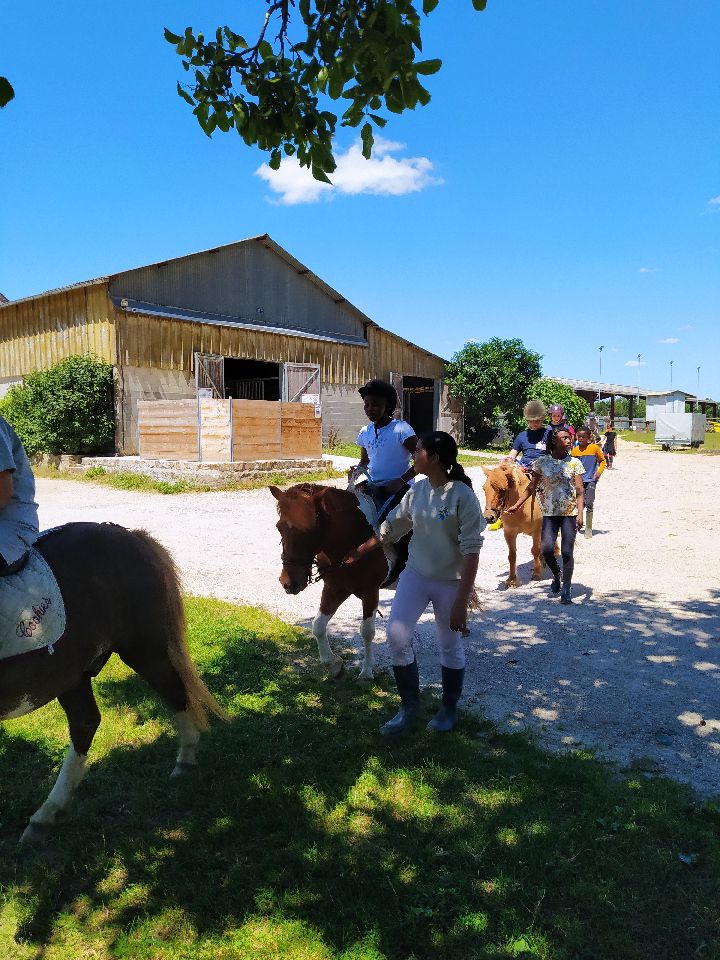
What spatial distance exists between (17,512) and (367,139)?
9.24 feet

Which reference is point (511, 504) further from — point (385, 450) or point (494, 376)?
point (494, 376)

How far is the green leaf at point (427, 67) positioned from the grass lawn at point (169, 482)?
441 inches

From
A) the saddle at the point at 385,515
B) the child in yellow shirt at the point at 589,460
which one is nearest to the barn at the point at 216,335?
the child in yellow shirt at the point at 589,460

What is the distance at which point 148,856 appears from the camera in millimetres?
2816

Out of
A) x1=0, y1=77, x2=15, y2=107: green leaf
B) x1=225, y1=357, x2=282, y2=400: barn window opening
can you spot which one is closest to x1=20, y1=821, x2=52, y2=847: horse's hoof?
x1=0, y1=77, x2=15, y2=107: green leaf

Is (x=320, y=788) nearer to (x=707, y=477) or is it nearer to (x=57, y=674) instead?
(x=57, y=674)

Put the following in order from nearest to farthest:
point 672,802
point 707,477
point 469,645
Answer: point 672,802, point 469,645, point 707,477

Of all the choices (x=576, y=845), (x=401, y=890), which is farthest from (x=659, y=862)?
(x=401, y=890)

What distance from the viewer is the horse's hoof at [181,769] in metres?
3.42

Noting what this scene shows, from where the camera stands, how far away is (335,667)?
15.5 feet

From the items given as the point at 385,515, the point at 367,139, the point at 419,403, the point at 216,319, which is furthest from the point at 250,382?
the point at 367,139

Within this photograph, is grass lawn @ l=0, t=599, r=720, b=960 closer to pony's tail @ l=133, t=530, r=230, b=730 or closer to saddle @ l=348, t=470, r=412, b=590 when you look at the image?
pony's tail @ l=133, t=530, r=230, b=730

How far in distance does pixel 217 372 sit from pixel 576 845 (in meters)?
20.0

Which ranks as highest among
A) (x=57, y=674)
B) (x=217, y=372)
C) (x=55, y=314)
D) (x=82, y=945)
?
(x=55, y=314)
